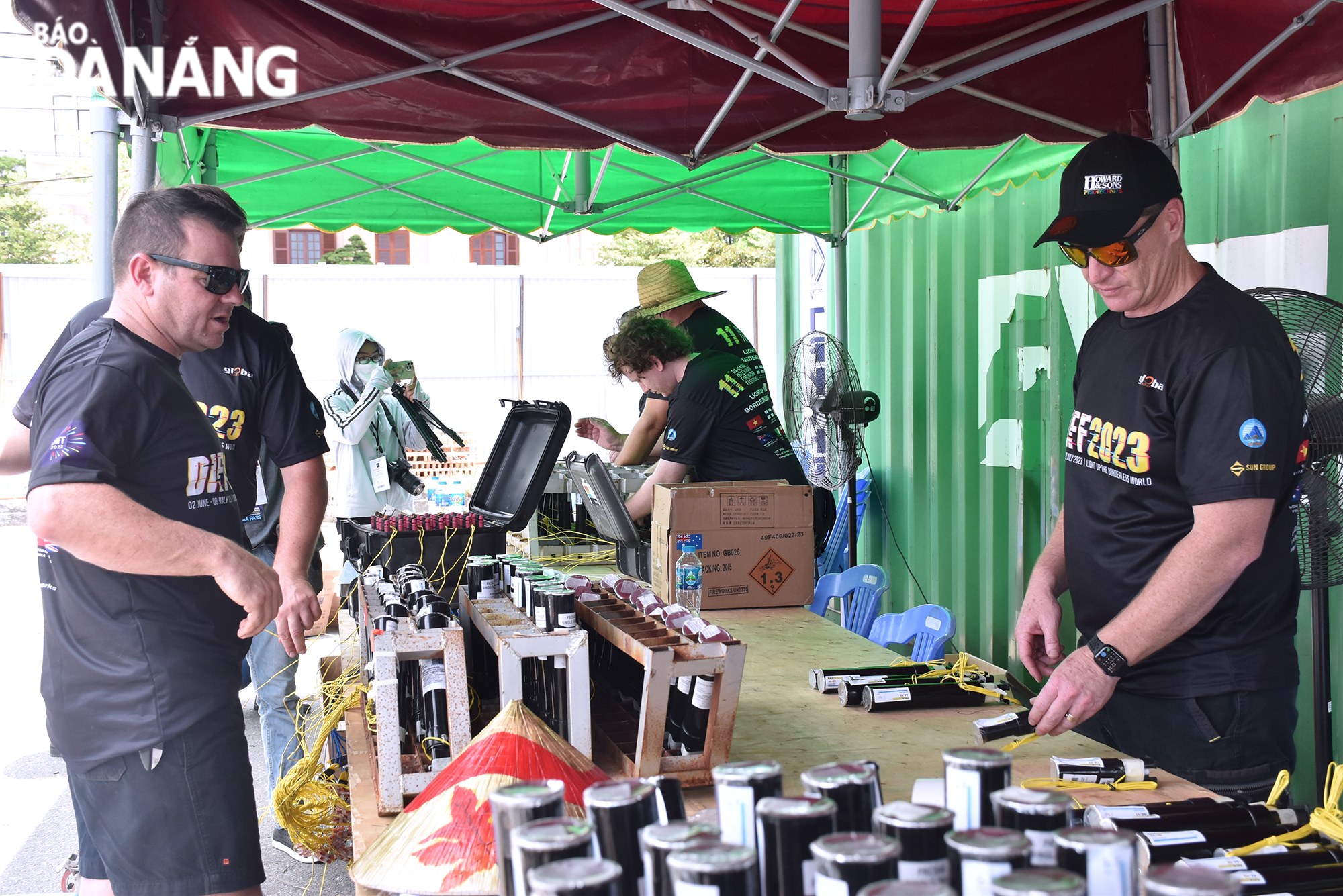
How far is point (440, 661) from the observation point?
1.99m

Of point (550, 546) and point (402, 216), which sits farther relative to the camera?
point (402, 216)

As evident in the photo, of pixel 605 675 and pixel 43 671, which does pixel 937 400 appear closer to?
pixel 605 675

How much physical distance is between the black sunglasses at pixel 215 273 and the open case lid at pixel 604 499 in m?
1.91

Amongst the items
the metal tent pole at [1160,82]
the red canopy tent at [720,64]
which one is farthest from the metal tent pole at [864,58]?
the metal tent pole at [1160,82]

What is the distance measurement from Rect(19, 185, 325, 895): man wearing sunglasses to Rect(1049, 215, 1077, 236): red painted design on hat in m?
1.78

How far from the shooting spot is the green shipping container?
3.35 m

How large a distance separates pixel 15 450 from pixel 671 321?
291cm

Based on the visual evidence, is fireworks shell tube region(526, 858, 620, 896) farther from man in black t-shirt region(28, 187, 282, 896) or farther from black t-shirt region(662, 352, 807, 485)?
black t-shirt region(662, 352, 807, 485)

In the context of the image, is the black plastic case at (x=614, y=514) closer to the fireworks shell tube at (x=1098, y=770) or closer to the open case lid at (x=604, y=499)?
the open case lid at (x=604, y=499)

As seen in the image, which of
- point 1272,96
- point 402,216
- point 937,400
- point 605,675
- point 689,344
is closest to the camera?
point 605,675

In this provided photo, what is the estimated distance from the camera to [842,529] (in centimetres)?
676

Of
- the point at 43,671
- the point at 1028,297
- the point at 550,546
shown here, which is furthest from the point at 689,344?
the point at 43,671

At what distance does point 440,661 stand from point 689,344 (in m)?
2.52

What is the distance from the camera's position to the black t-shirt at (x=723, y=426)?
3.90 m
